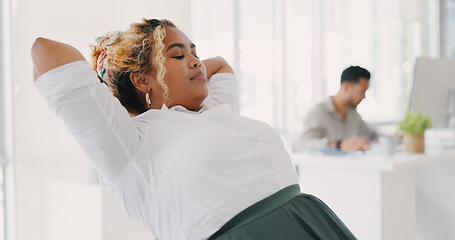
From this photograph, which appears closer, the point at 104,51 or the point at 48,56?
the point at 48,56

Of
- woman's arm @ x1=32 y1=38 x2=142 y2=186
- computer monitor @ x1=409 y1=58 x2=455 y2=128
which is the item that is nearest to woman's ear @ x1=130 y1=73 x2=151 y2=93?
woman's arm @ x1=32 y1=38 x2=142 y2=186

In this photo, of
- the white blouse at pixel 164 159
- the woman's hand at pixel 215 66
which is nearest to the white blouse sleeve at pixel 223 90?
the woman's hand at pixel 215 66

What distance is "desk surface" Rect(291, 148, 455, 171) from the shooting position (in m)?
2.45

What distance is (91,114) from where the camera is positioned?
1031 mm

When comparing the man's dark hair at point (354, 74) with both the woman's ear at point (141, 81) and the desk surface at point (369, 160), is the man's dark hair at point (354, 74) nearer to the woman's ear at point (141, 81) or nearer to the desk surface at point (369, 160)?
the desk surface at point (369, 160)

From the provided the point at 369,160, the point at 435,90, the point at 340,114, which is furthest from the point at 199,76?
the point at 340,114

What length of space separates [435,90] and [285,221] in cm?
242

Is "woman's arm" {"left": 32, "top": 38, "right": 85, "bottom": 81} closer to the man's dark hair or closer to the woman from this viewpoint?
the woman

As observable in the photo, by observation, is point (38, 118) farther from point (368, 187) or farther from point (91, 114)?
point (91, 114)

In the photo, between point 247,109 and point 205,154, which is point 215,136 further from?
point 247,109

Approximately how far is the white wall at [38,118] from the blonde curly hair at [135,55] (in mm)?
1626

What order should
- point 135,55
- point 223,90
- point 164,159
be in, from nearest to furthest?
point 164,159 → point 135,55 → point 223,90

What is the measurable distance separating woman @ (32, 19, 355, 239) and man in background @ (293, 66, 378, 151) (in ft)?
6.95

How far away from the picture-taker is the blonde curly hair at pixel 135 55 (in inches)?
50.2
